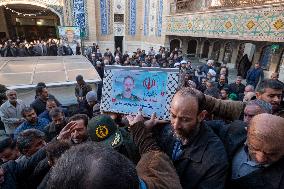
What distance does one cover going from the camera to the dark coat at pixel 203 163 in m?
1.36

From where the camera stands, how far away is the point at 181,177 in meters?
1.48

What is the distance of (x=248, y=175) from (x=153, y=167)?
0.64 m

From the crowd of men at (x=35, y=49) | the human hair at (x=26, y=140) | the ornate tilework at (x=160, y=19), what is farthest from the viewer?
the ornate tilework at (x=160, y=19)

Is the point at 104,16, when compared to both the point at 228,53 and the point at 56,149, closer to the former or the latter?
the point at 228,53

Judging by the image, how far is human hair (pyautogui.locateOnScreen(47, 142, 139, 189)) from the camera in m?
0.68

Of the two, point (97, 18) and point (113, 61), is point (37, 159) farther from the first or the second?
point (97, 18)

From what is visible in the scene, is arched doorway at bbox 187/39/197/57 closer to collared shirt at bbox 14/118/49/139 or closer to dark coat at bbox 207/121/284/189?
collared shirt at bbox 14/118/49/139

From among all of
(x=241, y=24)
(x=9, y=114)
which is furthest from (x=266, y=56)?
(x=9, y=114)

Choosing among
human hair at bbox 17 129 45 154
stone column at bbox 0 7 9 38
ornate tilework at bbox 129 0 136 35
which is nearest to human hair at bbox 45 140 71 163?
human hair at bbox 17 129 45 154

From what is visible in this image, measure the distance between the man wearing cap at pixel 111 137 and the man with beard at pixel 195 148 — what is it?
0.98ft

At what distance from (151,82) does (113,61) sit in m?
9.61

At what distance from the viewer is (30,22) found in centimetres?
2392

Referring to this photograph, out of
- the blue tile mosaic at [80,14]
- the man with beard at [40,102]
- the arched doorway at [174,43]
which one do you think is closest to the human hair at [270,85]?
the man with beard at [40,102]

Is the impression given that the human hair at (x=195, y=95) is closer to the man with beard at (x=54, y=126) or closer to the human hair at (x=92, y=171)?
the human hair at (x=92, y=171)
